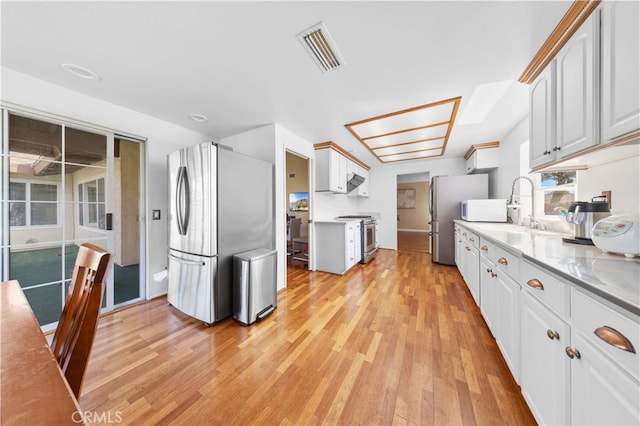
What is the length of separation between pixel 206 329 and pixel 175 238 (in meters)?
1.05

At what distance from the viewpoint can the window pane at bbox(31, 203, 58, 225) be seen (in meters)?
1.94

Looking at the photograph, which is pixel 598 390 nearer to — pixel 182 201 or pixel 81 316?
Answer: pixel 81 316

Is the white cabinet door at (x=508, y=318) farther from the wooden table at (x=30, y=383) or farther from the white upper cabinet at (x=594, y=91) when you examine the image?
the wooden table at (x=30, y=383)

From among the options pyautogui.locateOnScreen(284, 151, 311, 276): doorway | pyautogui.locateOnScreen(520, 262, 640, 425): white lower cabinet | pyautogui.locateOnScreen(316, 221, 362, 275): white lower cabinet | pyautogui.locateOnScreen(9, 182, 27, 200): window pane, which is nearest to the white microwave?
pyautogui.locateOnScreen(316, 221, 362, 275): white lower cabinet

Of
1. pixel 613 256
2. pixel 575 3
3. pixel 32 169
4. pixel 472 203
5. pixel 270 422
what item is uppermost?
pixel 575 3

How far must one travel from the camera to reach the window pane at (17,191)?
1.82 meters

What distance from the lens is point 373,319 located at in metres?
2.19

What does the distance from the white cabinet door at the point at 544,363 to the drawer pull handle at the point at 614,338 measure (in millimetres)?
210

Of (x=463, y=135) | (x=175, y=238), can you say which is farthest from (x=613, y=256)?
(x=175, y=238)

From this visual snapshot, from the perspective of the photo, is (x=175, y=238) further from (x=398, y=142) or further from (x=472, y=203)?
(x=472, y=203)

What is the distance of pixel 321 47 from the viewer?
1.57 meters

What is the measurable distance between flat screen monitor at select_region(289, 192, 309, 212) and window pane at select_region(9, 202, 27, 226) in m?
3.92

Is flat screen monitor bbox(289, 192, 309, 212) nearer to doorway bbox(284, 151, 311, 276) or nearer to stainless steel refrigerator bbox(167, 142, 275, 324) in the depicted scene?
doorway bbox(284, 151, 311, 276)

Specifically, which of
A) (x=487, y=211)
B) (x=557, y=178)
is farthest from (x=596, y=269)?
(x=487, y=211)
